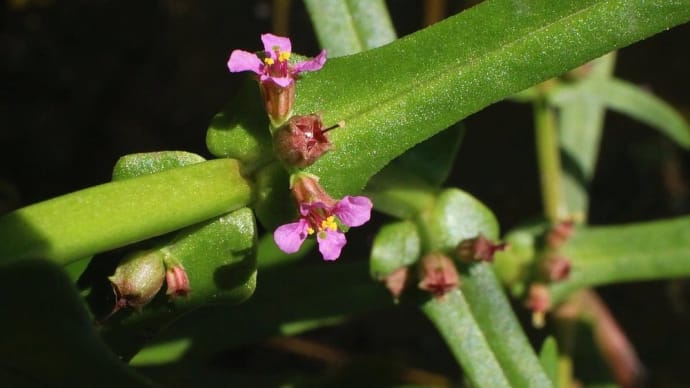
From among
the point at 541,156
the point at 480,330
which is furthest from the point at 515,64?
the point at 541,156

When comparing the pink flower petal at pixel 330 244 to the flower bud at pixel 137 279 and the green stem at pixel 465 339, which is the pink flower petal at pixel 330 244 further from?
the green stem at pixel 465 339

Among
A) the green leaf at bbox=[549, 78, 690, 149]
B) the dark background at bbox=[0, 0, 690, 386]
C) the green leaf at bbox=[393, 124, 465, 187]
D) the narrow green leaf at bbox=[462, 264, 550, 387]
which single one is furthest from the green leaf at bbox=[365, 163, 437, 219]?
the dark background at bbox=[0, 0, 690, 386]

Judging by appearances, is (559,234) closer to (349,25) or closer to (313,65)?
(349,25)

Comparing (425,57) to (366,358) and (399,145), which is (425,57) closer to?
(399,145)

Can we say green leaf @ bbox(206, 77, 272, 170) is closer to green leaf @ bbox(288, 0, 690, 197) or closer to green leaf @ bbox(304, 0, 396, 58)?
green leaf @ bbox(288, 0, 690, 197)

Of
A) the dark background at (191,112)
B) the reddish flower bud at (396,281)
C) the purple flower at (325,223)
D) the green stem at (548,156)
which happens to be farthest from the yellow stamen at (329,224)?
the dark background at (191,112)

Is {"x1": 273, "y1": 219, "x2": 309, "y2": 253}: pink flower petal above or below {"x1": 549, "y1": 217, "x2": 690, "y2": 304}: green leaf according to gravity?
above

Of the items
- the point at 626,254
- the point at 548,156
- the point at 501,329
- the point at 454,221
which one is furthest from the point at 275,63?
the point at 548,156
